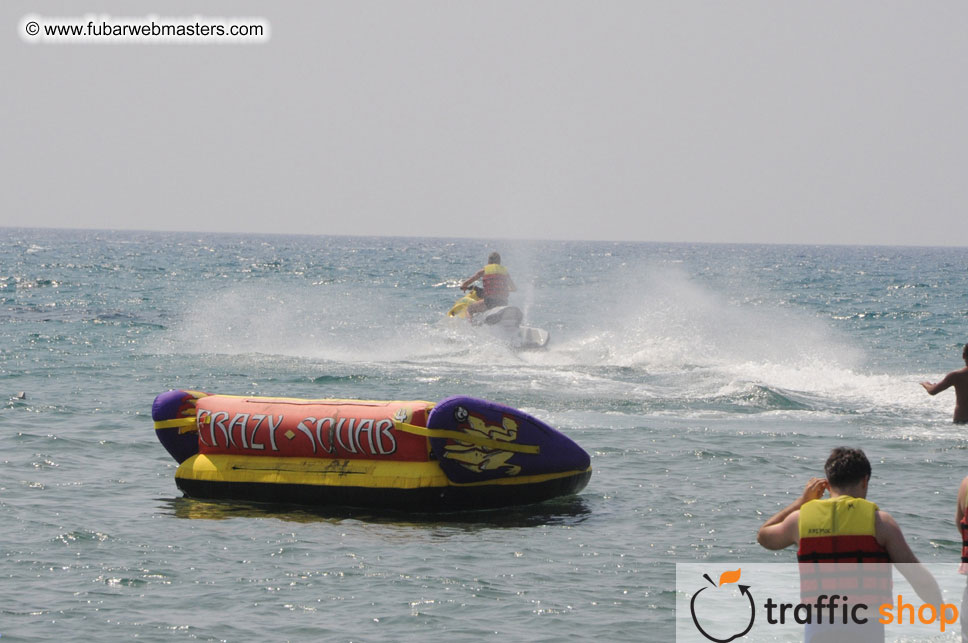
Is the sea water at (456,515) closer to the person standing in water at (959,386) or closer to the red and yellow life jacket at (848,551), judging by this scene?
the person standing in water at (959,386)

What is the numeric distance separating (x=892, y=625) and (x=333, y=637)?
11.2ft

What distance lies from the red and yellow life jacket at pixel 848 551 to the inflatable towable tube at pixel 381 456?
498 centimetres

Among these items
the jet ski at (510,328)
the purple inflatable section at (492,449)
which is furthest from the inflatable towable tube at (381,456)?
the jet ski at (510,328)

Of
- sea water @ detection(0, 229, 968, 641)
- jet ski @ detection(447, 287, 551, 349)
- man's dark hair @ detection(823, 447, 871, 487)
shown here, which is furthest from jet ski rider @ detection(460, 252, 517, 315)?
man's dark hair @ detection(823, 447, 871, 487)

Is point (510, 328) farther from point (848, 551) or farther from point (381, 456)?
point (848, 551)

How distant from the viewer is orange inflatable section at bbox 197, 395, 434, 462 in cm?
971

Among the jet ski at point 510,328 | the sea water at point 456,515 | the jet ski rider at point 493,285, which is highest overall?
the jet ski rider at point 493,285

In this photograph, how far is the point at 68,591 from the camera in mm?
7535

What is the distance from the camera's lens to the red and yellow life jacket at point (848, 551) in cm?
486

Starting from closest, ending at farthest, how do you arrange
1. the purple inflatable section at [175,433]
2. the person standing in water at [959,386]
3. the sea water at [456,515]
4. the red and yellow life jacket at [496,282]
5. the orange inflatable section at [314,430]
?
the sea water at [456,515]
the orange inflatable section at [314,430]
the purple inflatable section at [175,433]
the person standing in water at [959,386]
the red and yellow life jacket at [496,282]

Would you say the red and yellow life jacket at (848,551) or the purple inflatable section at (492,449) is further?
the purple inflatable section at (492,449)

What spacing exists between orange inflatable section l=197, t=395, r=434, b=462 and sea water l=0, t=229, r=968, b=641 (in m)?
0.53

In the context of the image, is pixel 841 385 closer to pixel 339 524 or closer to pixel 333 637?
pixel 339 524

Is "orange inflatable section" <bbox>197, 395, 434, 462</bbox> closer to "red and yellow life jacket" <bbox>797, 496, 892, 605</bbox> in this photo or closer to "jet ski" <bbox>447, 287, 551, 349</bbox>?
"red and yellow life jacket" <bbox>797, 496, 892, 605</bbox>
